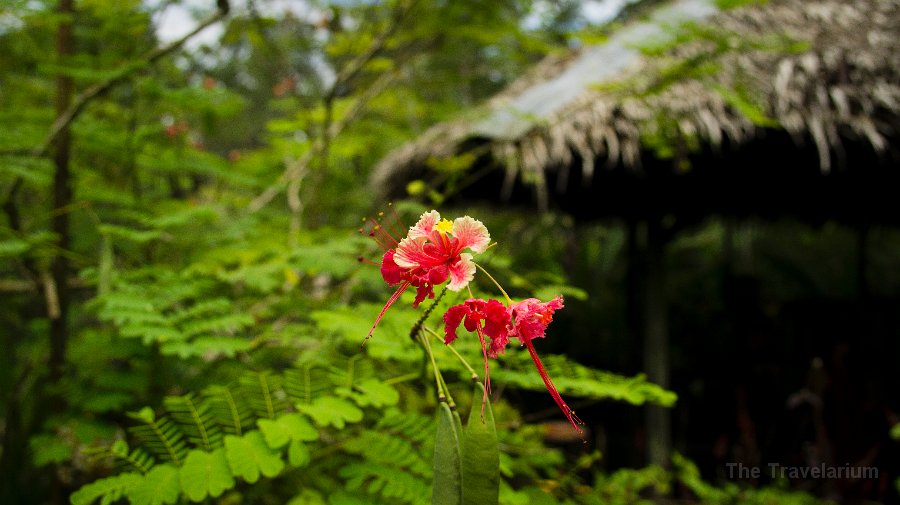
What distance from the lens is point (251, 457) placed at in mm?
872

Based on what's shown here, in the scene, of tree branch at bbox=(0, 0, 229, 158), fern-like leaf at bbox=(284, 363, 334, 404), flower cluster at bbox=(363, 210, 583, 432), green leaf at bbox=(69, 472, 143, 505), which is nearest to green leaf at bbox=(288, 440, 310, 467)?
fern-like leaf at bbox=(284, 363, 334, 404)

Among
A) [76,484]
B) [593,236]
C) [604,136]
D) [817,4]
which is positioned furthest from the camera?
[593,236]

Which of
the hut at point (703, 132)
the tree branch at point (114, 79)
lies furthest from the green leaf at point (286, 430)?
the hut at point (703, 132)

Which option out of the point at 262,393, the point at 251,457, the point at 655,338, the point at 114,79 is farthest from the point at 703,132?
the point at 251,457

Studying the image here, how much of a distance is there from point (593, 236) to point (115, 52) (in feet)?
19.5

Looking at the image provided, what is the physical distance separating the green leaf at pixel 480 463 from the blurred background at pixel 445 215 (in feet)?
1.02

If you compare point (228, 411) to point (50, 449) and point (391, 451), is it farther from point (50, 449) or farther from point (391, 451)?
point (50, 449)

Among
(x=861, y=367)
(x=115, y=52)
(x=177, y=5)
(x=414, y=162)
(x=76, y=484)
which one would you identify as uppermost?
(x=177, y=5)

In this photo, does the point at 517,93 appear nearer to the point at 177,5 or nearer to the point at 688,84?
the point at 688,84

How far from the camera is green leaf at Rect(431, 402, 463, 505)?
2.00 feet

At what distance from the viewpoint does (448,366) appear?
97 cm

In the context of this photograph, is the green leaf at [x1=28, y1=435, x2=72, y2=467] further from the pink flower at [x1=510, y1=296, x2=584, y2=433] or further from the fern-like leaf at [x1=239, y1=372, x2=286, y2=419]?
the pink flower at [x1=510, y1=296, x2=584, y2=433]

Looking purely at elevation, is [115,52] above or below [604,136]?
above

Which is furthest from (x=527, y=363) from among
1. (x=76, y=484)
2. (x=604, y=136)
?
(x=604, y=136)
